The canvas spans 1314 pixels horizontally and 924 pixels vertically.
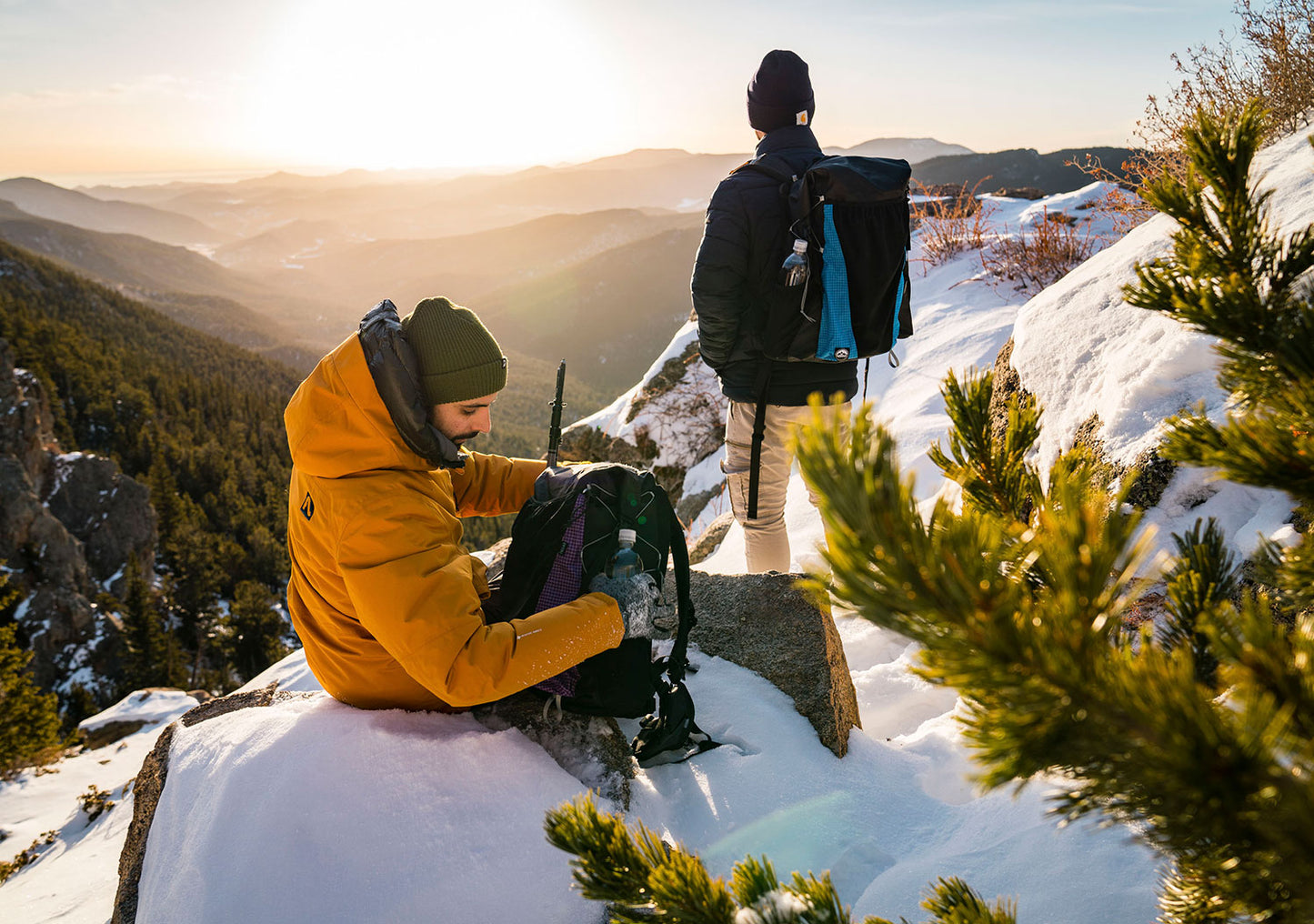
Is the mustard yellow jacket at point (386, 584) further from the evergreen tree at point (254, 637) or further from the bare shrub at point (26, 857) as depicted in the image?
the evergreen tree at point (254, 637)

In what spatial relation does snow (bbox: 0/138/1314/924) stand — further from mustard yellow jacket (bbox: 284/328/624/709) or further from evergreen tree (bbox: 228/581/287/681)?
evergreen tree (bbox: 228/581/287/681)

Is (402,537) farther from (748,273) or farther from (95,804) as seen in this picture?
(95,804)

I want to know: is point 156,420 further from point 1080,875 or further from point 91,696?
point 1080,875

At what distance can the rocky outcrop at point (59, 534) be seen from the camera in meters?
47.9

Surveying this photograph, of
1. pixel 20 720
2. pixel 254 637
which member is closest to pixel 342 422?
pixel 20 720

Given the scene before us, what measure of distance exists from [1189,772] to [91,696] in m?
61.2

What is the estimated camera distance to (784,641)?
9.52 ft

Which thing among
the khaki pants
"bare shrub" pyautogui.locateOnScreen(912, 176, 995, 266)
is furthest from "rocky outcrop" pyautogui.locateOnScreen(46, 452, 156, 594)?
the khaki pants

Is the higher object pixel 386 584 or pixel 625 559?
pixel 386 584

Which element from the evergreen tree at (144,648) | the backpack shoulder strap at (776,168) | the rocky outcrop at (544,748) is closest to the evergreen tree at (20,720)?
the rocky outcrop at (544,748)

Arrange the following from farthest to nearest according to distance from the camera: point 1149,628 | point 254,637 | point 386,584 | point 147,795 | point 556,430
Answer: point 254,637, point 556,430, point 147,795, point 386,584, point 1149,628

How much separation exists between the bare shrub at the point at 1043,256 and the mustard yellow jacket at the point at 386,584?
6.26m

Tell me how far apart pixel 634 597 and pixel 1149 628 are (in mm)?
1709

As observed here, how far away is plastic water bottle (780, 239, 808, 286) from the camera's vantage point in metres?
3.02
